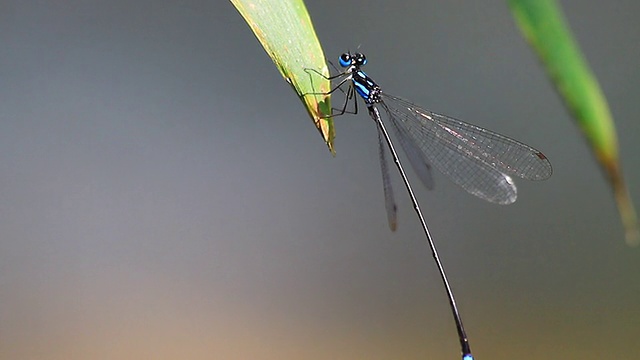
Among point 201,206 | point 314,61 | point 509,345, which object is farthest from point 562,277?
point 314,61

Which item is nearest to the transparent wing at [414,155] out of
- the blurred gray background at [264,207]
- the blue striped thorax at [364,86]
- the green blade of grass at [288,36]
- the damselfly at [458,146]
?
the damselfly at [458,146]

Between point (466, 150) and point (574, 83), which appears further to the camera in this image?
point (466, 150)

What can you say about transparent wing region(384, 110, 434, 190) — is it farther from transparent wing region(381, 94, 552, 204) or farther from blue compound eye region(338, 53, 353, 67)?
blue compound eye region(338, 53, 353, 67)

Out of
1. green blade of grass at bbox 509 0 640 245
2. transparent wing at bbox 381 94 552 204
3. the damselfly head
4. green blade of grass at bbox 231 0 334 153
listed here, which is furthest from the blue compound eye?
green blade of grass at bbox 509 0 640 245

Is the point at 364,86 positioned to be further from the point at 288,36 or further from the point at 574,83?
the point at 574,83

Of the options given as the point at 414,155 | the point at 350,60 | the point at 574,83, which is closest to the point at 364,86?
the point at 350,60

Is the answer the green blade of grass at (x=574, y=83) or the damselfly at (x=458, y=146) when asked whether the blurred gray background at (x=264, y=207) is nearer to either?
the damselfly at (x=458, y=146)
